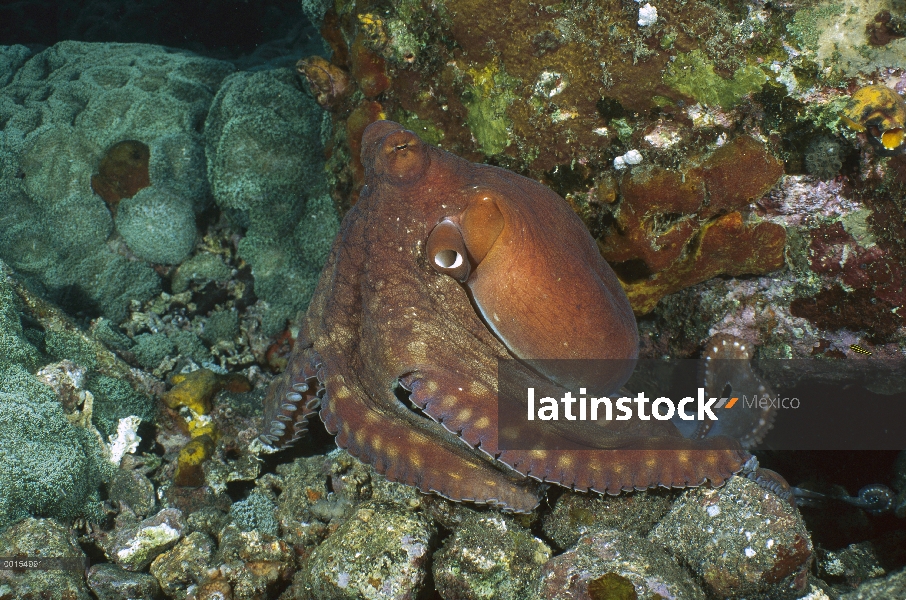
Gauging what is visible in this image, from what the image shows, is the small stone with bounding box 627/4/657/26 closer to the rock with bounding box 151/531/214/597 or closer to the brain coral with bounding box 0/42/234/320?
the rock with bounding box 151/531/214/597

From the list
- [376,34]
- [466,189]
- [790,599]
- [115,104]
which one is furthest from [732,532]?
[115,104]

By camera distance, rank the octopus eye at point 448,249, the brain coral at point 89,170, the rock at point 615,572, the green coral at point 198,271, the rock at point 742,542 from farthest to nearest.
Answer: the green coral at point 198,271 → the brain coral at point 89,170 → the rock at point 742,542 → the rock at point 615,572 → the octopus eye at point 448,249

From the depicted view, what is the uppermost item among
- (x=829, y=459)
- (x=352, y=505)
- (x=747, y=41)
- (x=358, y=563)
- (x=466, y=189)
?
(x=747, y=41)

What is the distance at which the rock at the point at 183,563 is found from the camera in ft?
11.4

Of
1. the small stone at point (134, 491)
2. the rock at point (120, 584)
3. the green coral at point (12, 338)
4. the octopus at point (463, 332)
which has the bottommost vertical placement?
the small stone at point (134, 491)

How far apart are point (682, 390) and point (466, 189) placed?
2959 millimetres

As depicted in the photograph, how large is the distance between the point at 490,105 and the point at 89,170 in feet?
16.6

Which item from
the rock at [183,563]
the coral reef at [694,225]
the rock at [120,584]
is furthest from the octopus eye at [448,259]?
the rock at [120,584]

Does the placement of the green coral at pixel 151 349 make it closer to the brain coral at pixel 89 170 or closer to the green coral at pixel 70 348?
the green coral at pixel 70 348

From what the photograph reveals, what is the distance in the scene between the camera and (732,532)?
110 inches

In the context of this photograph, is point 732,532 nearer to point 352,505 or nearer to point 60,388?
point 352,505

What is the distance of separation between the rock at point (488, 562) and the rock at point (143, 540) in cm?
199

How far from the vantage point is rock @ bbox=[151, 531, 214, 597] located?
348cm

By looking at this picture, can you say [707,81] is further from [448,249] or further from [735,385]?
[735,385]
